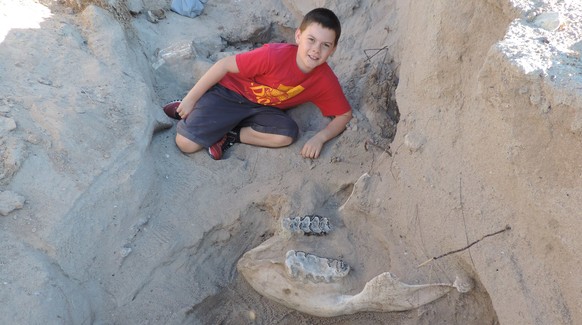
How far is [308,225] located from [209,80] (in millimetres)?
979

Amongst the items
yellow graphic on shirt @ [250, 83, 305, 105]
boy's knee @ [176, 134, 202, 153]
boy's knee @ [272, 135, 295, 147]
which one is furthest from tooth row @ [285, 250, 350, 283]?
yellow graphic on shirt @ [250, 83, 305, 105]

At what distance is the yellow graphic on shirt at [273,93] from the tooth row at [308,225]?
75 cm

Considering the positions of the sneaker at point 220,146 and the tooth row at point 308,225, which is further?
the sneaker at point 220,146

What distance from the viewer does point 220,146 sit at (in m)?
2.90

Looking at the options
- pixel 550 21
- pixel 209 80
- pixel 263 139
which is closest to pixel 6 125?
pixel 209 80

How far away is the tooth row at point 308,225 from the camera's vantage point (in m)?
2.36

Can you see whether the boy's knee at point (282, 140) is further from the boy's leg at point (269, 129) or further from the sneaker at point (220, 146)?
the sneaker at point (220, 146)

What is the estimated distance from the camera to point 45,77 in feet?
8.82

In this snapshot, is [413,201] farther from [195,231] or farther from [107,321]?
[107,321]

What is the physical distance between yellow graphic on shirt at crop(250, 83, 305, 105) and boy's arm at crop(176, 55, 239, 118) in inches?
5.7

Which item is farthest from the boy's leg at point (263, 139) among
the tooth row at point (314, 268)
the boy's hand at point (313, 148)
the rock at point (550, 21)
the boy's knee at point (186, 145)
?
the rock at point (550, 21)

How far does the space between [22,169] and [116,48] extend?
0.89m

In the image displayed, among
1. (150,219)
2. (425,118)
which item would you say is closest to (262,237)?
Answer: (150,219)

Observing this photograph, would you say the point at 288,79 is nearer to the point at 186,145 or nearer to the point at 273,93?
the point at 273,93
